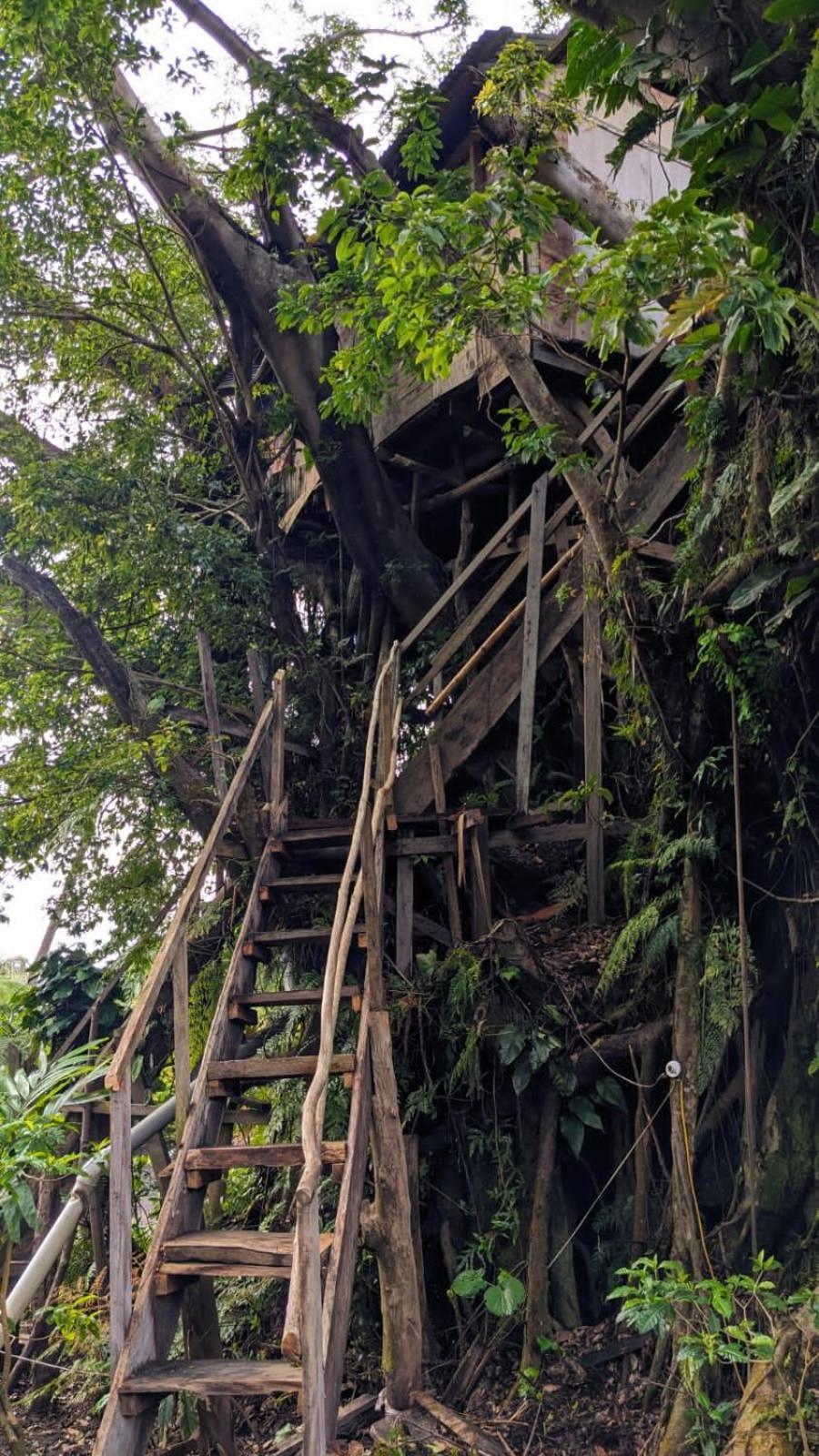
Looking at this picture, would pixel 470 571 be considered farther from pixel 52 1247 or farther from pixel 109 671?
pixel 52 1247

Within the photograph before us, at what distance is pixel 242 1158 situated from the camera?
160 inches

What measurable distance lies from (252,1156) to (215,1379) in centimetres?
82

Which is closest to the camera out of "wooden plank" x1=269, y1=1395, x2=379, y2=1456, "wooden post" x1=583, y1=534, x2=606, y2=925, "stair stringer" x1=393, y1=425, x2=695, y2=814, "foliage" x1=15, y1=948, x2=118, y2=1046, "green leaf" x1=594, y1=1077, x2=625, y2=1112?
"wooden plank" x1=269, y1=1395, x2=379, y2=1456

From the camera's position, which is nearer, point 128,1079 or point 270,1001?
point 128,1079

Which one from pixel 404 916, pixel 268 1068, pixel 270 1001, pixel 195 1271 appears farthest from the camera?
pixel 404 916

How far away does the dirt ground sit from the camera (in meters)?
4.19

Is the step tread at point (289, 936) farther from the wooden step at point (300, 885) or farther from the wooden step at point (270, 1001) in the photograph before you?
the wooden step at point (300, 885)

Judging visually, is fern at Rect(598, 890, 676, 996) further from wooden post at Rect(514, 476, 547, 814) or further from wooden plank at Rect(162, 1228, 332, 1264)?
wooden plank at Rect(162, 1228, 332, 1264)

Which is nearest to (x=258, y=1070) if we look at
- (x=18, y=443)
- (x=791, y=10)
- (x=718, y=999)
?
(x=718, y=999)

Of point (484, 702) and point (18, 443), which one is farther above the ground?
point (18, 443)

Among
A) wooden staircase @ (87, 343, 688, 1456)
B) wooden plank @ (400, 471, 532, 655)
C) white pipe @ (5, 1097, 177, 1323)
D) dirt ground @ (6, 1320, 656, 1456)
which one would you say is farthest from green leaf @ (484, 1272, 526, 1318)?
wooden plank @ (400, 471, 532, 655)

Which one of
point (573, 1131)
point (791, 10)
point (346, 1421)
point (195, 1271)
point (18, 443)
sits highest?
point (18, 443)

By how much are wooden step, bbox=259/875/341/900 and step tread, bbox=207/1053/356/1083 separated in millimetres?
1298

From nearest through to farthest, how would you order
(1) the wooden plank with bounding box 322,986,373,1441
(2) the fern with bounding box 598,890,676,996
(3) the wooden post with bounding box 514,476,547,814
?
(1) the wooden plank with bounding box 322,986,373,1441 < (2) the fern with bounding box 598,890,676,996 < (3) the wooden post with bounding box 514,476,547,814
